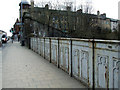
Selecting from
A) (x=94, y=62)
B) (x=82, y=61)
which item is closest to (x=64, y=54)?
(x=82, y=61)

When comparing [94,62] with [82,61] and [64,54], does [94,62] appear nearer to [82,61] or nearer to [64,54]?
[82,61]

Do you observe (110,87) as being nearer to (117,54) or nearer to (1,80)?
(117,54)

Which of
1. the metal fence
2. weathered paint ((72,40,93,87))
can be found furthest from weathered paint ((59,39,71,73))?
weathered paint ((72,40,93,87))

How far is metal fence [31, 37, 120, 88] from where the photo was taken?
12.3 feet

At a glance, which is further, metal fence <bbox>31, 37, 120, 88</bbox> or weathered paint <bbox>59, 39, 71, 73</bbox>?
weathered paint <bbox>59, 39, 71, 73</bbox>

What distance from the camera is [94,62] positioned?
4.63 meters

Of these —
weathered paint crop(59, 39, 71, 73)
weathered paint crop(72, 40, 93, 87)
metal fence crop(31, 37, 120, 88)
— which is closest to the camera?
metal fence crop(31, 37, 120, 88)

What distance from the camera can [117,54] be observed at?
3613 mm

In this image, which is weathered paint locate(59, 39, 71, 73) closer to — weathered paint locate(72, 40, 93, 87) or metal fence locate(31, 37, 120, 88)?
metal fence locate(31, 37, 120, 88)

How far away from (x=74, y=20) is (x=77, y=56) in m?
21.9

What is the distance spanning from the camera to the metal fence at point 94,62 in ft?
12.3

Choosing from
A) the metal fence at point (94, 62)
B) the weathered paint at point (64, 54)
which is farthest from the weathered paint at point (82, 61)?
the weathered paint at point (64, 54)

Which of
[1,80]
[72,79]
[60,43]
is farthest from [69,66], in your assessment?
[1,80]

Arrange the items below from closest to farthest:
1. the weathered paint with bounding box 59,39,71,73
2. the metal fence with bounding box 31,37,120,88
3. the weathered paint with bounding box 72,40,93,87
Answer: the metal fence with bounding box 31,37,120,88, the weathered paint with bounding box 72,40,93,87, the weathered paint with bounding box 59,39,71,73
